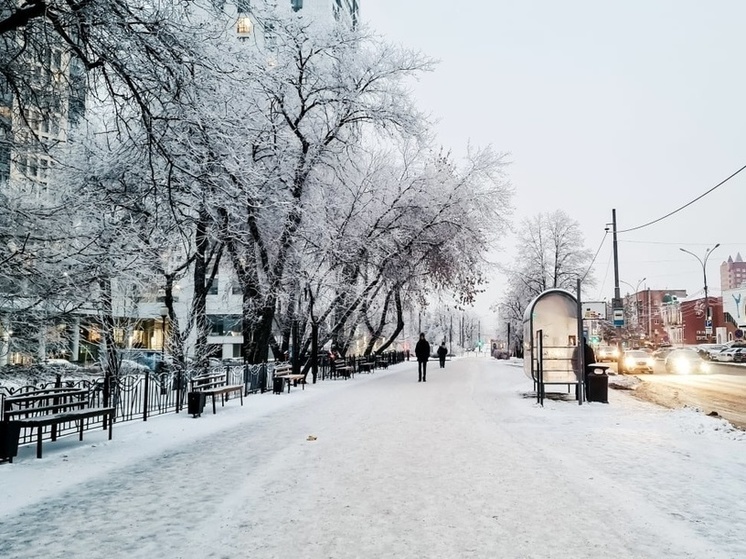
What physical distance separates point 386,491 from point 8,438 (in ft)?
17.6

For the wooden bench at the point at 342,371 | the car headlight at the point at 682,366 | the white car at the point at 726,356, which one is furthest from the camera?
the white car at the point at 726,356

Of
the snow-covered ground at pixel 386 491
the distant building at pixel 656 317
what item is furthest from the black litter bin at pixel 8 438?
the distant building at pixel 656 317

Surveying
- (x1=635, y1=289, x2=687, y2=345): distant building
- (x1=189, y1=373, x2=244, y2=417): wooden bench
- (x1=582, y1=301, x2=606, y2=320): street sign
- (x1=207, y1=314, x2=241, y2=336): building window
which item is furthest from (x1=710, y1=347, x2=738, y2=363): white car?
(x1=635, y1=289, x2=687, y2=345): distant building

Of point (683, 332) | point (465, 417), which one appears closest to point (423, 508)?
point (465, 417)

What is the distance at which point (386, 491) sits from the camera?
21.8ft

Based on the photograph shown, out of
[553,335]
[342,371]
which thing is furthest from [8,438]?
[342,371]

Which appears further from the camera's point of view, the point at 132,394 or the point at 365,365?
the point at 365,365

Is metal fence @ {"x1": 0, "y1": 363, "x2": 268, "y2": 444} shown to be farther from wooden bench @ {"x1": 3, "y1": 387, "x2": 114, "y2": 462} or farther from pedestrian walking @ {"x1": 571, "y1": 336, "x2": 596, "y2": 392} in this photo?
pedestrian walking @ {"x1": 571, "y1": 336, "x2": 596, "y2": 392}

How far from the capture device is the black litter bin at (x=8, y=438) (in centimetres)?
813

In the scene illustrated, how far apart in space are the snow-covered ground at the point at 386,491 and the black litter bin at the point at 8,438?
0.15 meters

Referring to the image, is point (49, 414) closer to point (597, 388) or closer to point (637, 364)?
point (597, 388)

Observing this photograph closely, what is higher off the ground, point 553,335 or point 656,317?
point 656,317

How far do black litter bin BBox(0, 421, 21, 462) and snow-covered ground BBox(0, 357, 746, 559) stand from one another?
149 millimetres

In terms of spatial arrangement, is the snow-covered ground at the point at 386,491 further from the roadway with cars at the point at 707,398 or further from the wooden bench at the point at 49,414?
the roadway with cars at the point at 707,398
